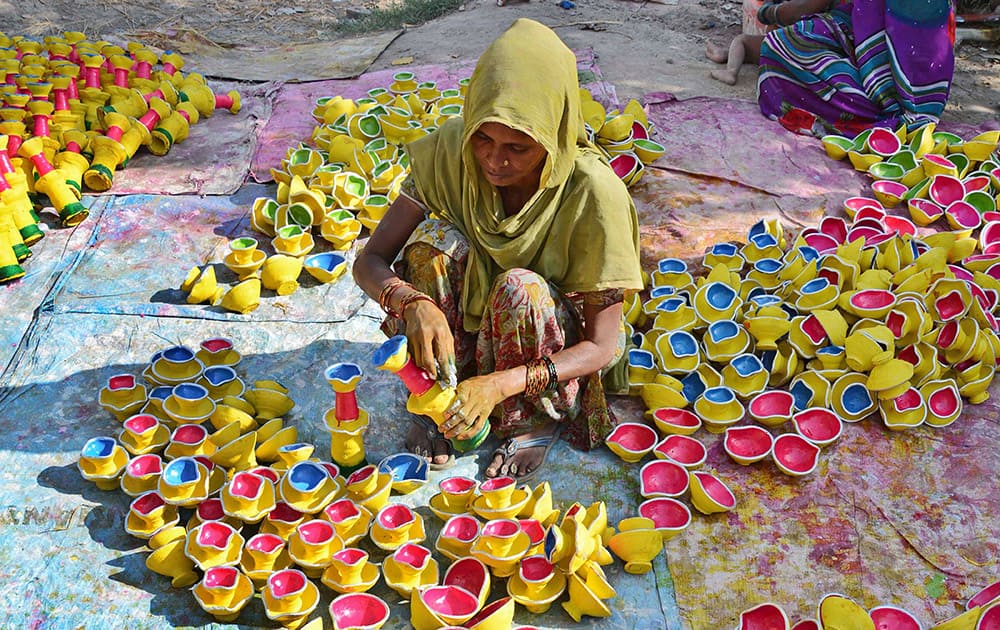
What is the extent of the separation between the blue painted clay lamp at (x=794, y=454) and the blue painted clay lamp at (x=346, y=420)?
997 mm

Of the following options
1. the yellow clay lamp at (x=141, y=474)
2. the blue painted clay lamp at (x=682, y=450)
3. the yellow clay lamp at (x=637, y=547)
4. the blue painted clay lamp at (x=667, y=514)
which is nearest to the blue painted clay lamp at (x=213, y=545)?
the yellow clay lamp at (x=141, y=474)

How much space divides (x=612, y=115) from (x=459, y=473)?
6.50 ft

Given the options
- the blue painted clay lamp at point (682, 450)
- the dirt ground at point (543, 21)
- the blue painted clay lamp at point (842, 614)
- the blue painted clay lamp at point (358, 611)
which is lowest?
the dirt ground at point (543, 21)

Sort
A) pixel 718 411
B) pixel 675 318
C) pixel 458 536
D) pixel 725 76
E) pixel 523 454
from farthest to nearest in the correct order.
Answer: pixel 725 76 → pixel 675 318 → pixel 718 411 → pixel 523 454 → pixel 458 536

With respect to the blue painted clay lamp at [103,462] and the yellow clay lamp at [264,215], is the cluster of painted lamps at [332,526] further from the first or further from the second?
the yellow clay lamp at [264,215]

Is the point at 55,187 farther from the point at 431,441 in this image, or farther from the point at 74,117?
the point at 431,441

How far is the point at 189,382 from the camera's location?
7.42ft

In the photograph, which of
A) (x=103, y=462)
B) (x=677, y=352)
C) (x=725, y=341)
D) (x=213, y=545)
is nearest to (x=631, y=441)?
(x=677, y=352)

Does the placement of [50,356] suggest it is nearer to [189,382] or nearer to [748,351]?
[189,382]

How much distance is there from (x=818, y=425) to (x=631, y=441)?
1.61ft

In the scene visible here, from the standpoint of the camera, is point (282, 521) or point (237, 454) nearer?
point (282, 521)

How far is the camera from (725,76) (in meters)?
4.26

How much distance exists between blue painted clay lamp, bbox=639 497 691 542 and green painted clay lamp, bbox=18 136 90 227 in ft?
7.22

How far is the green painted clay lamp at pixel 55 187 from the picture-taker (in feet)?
9.68
